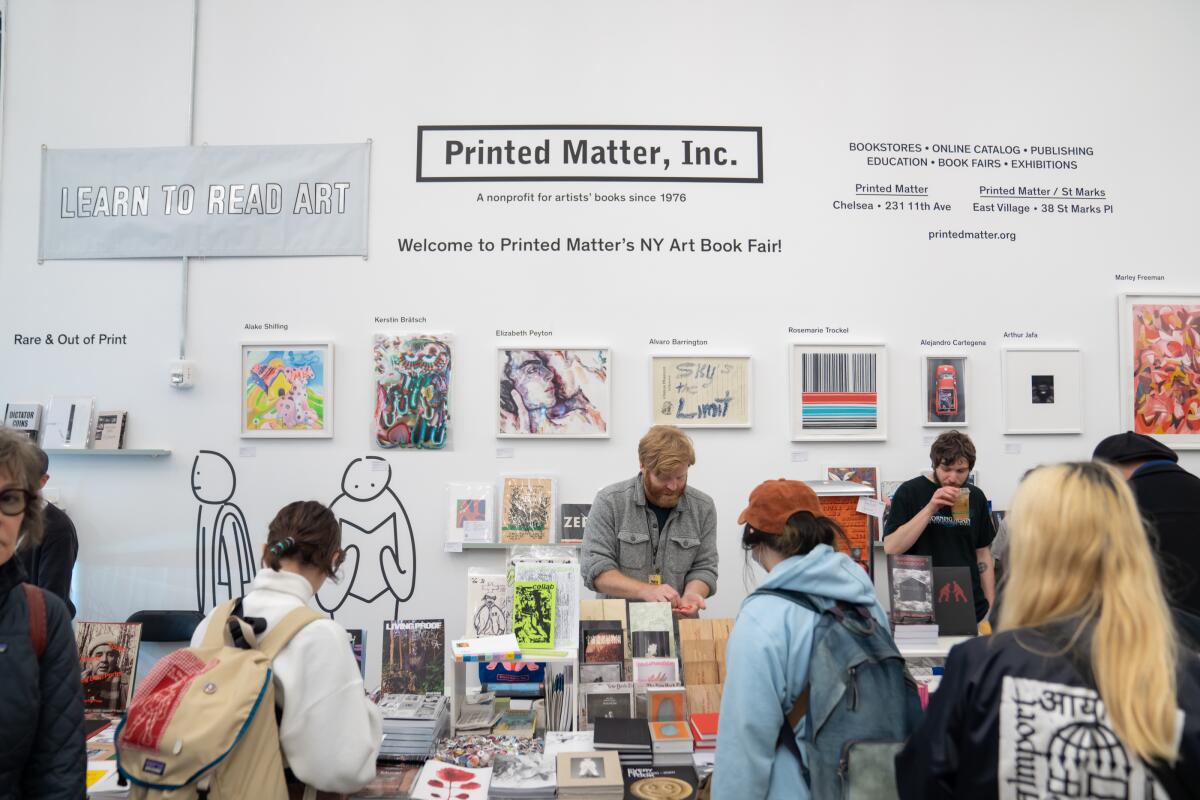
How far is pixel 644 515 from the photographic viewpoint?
139 inches

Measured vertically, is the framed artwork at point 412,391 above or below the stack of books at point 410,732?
above

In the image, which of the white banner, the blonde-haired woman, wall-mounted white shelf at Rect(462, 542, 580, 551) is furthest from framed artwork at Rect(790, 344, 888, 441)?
the blonde-haired woman

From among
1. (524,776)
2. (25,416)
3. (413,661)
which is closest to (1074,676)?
(524,776)

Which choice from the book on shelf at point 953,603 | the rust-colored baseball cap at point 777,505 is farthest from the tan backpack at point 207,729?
the book on shelf at point 953,603

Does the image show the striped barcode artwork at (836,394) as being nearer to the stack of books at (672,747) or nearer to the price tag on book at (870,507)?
the price tag on book at (870,507)

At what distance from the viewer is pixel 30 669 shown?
5.37 ft

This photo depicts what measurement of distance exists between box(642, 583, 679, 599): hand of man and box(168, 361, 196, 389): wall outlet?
282 centimetres

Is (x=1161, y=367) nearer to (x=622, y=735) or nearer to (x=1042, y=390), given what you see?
(x=1042, y=390)

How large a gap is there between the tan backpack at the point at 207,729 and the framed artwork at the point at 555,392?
2.57 metres

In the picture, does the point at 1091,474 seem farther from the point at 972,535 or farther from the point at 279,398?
the point at 279,398

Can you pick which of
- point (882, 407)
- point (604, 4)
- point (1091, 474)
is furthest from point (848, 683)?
point (604, 4)

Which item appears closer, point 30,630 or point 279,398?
point 30,630

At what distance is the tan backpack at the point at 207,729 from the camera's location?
5.53ft

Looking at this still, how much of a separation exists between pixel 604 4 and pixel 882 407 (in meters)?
2.71
